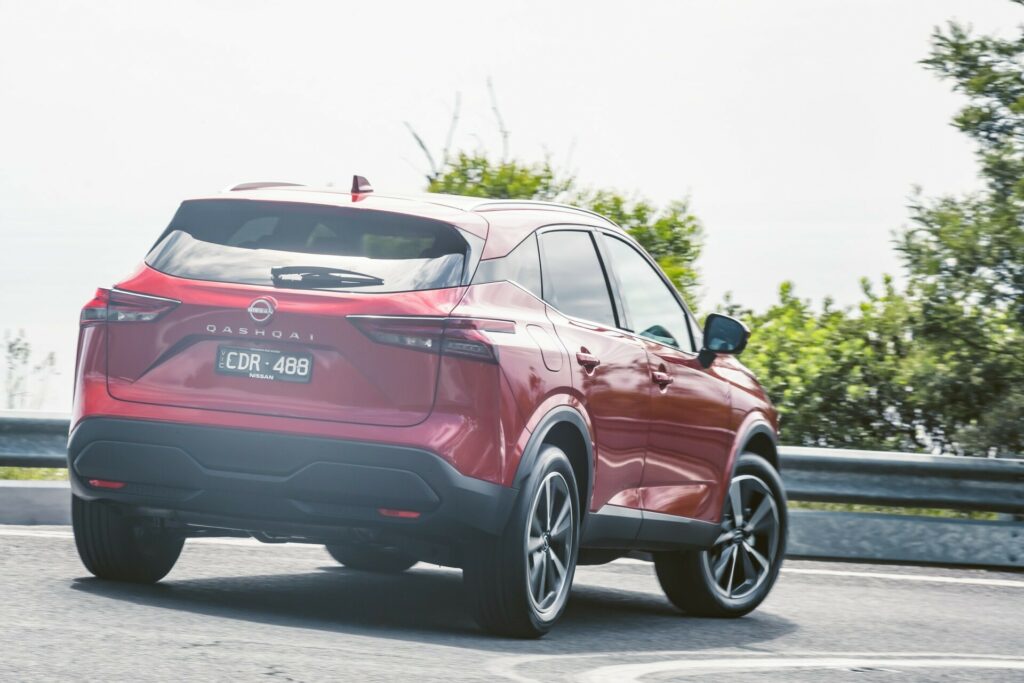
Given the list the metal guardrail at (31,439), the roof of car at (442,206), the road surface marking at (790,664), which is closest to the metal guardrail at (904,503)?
the road surface marking at (790,664)

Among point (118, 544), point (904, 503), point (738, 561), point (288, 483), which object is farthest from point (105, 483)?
point (904, 503)

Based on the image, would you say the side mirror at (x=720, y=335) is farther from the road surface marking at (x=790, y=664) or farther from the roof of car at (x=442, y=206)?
the road surface marking at (x=790, y=664)

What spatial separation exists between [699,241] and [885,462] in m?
4.73

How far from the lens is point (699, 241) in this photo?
15305 mm

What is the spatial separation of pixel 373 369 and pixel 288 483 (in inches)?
20.3

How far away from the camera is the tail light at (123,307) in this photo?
6.41 m

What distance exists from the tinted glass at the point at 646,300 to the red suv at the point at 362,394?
412mm

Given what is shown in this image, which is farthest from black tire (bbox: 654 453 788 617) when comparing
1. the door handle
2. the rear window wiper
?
the rear window wiper

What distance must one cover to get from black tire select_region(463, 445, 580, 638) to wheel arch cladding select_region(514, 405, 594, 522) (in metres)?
0.06

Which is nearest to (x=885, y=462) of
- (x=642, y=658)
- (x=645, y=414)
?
(x=645, y=414)

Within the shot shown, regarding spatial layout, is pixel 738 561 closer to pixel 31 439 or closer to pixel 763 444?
pixel 763 444

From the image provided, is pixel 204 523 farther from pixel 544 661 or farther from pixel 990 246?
pixel 990 246

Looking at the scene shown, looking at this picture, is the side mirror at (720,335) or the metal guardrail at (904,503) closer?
the side mirror at (720,335)

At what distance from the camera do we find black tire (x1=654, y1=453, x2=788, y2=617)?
8258 mm
